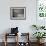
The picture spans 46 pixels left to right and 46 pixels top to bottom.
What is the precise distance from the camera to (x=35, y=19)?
706cm

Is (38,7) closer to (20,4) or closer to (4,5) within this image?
(20,4)

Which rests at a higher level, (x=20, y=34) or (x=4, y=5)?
(x=4, y=5)

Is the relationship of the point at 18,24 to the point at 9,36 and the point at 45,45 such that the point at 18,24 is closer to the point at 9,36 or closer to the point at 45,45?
the point at 9,36

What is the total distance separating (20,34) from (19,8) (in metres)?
1.21

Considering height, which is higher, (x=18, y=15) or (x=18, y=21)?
(x=18, y=15)

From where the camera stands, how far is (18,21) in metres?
7.06

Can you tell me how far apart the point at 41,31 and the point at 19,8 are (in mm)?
1496

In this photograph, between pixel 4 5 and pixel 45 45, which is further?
pixel 4 5

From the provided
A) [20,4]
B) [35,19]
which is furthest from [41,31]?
[20,4]

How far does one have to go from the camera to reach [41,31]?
7.11 m

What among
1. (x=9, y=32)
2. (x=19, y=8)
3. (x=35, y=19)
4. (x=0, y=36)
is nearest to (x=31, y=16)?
(x=35, y=19)

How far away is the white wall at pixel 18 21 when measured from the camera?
23.0 ft

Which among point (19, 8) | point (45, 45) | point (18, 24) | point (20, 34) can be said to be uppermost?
point (19, 8)

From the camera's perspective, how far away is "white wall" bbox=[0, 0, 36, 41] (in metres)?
7.00
